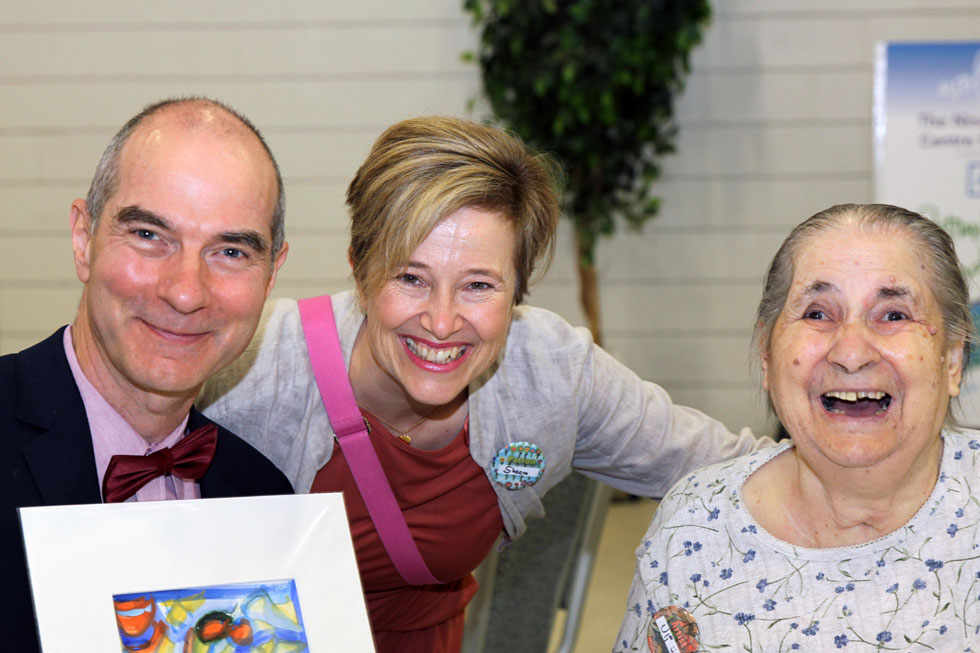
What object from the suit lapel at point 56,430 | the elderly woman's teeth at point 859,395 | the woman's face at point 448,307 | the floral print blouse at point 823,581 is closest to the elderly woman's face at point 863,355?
the elderly woman's teeth at point 859,395

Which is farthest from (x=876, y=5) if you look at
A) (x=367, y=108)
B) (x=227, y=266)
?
(x=227, y=266)

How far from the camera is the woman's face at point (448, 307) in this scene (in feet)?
6.20

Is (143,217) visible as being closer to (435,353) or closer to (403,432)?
(435,353)

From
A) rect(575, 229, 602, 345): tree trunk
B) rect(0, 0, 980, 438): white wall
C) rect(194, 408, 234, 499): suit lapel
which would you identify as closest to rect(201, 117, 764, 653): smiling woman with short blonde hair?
rect(194, 408, 234, 499): suit lapel

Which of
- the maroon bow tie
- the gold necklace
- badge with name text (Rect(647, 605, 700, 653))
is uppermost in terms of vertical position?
the maroon bow tie

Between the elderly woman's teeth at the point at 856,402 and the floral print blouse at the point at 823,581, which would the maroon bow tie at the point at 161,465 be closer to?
the floral print blouse at the point at 823,581

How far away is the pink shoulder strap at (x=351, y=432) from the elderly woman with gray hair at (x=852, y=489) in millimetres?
548

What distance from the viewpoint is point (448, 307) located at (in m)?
1.89

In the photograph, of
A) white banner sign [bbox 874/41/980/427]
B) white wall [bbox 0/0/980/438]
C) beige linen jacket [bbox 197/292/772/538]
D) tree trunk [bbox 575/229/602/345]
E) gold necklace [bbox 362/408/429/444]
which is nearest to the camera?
beige linen jacket [bbox 197/292/772/538]

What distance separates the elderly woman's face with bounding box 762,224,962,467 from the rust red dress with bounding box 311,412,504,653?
74 centimetres

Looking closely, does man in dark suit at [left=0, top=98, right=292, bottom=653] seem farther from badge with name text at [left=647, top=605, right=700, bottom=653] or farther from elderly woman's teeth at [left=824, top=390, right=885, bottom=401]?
elderly woman's teeth at [left=824, top=390, right=885, bottom=401]

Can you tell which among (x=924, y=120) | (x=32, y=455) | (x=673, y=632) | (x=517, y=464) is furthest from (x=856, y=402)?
(x=924, y=120)

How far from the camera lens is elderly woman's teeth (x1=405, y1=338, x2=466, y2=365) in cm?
194

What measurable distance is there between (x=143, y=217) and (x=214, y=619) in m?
0.60
